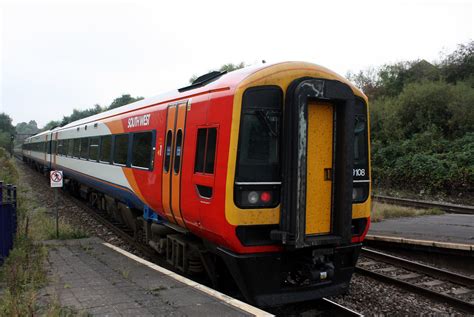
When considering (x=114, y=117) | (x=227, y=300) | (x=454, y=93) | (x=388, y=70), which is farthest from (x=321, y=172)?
(x=388, y=70)

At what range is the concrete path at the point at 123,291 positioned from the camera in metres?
4.82

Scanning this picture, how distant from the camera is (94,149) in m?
12.8

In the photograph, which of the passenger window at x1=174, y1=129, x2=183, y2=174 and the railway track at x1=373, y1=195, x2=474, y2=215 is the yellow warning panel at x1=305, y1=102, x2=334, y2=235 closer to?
the passenger window at x1=174, y1=129, x2=183, y2=174

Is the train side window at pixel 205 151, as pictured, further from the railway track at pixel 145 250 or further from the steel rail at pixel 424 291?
the steel rail at pixel 424 291

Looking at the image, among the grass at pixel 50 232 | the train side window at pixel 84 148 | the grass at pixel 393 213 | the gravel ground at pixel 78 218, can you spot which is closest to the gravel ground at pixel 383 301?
the gravel ground at pixel 78 218

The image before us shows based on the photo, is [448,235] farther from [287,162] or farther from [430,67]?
[430,67]

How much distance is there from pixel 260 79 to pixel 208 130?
37.4 inches

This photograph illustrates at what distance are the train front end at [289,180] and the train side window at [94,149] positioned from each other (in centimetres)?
825

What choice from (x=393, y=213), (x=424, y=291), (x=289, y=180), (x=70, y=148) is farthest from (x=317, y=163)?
(x=70, y=148)

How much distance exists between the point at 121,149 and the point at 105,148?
5.91ft

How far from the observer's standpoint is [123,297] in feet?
17.6

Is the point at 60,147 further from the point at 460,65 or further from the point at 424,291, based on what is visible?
the point at 460,65

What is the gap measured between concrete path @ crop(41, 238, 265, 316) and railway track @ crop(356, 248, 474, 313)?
127 inches

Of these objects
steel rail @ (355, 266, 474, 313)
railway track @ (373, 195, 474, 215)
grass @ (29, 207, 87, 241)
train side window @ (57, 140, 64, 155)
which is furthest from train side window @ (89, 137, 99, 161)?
railway track @ (373, 195, 474, 215)
